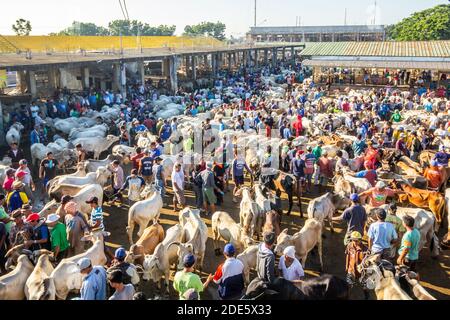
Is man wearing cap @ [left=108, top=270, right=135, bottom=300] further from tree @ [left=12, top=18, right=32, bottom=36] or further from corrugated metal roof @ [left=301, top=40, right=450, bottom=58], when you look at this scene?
tree @ [left=12, top=18, right=32, bottom=36]

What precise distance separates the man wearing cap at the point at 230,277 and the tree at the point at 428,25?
2015 inches

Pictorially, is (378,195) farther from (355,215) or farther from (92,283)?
(92,283)

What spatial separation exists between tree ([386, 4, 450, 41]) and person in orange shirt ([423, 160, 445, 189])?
44.3 metres

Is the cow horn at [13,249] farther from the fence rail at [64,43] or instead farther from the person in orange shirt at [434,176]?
the fence rail at [64,43]

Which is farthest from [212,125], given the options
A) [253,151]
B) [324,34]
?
[324,34]

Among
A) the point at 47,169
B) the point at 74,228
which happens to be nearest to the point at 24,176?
the point at 47,169

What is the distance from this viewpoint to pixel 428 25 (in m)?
49.2

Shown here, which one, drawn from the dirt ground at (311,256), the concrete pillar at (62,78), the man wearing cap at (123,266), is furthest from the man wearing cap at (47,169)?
the concrete pillar at (62,78)

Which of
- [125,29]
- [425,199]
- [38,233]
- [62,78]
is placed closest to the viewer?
[38,233]

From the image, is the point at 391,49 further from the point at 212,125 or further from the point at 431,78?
the point at 212,125

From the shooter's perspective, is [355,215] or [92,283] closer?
[92,283]

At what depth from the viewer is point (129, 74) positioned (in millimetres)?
33531

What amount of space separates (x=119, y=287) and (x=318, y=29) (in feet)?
256

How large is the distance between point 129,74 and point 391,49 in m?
20.8
